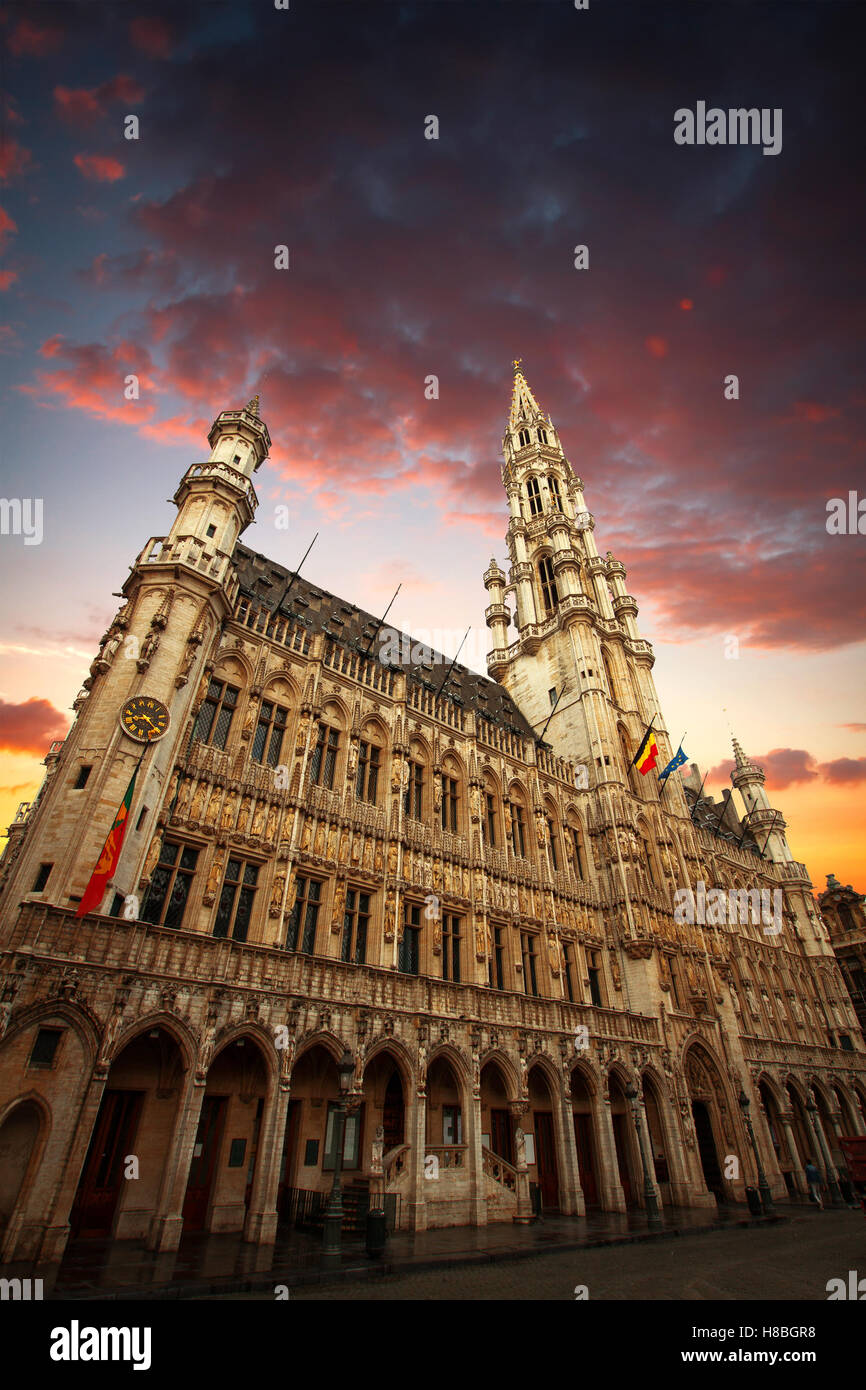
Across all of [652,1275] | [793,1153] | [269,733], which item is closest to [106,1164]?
[652,1275]

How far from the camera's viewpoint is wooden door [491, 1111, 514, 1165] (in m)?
23.3

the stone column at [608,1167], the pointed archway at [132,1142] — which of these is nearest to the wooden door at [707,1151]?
the stone column at [608,1167]

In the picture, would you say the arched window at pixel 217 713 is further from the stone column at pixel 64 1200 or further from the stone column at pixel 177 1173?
the stone column at pixel 64 1200

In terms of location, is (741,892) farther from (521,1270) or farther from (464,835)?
(521,1270)

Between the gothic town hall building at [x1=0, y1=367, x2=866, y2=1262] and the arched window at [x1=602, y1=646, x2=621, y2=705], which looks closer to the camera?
the gothic town hall building at [x1=0, y1=367, x2=866, y2=1262]

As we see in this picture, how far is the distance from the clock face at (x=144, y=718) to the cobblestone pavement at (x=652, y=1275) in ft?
42.2

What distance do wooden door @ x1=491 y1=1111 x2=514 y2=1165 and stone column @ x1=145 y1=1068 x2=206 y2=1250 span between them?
1256 cm

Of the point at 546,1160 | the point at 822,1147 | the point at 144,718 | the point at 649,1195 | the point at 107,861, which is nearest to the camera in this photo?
the point at 107,861

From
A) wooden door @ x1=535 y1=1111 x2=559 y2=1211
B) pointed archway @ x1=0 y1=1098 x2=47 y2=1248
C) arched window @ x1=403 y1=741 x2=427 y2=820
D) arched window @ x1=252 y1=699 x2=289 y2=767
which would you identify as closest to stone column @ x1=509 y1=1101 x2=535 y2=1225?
wooden door @ x1=535 y1=1111 x2=559 y2=1211

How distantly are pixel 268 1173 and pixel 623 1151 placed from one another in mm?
18893

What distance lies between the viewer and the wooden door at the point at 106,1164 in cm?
1473

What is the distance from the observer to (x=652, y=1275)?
12.5 m

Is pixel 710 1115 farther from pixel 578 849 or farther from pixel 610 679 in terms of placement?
pixel 610 679

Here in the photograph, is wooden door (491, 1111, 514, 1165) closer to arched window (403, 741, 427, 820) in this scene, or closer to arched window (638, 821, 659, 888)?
arched window (403, 741, 427, 820)
